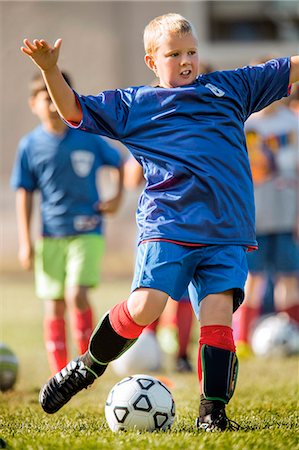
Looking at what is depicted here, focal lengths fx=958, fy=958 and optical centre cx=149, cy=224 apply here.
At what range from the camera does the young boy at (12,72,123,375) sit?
20.9 feet

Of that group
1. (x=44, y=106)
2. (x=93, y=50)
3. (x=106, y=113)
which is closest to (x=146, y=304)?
(x=106, y=113)

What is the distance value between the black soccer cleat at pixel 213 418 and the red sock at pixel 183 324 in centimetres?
Answer: 321

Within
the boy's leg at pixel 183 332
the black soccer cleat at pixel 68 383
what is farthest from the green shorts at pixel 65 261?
the black soccer cleat at pixel 68 383

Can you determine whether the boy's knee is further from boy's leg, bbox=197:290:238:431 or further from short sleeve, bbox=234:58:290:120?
short sleeve, bbox=234:58:290:120

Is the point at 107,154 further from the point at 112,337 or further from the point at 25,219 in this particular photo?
the point at 112,337

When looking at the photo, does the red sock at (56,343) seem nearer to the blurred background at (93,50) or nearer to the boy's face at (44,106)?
the boy's face at (44,106)

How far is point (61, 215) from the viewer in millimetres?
6488

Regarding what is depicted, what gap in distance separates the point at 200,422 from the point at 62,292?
2658mm

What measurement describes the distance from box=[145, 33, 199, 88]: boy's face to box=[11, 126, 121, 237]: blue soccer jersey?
2418 millimetres

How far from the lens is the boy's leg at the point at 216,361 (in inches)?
154

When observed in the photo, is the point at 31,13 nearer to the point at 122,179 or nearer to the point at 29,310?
the point at 29,310

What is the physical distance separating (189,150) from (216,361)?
89 cm

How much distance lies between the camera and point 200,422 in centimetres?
396

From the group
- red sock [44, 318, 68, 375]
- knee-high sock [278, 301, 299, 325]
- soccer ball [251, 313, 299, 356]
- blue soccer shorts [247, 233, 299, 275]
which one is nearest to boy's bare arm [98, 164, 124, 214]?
red sock [44, 318, 68, 375]
